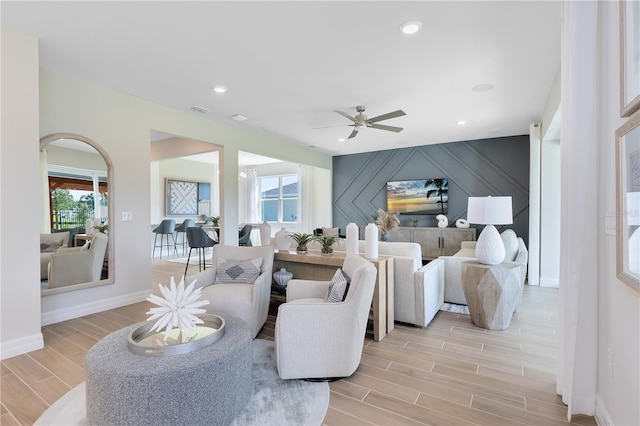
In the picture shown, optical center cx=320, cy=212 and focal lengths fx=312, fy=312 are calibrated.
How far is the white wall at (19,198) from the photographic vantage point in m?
2.62

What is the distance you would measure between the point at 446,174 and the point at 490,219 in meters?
4.09

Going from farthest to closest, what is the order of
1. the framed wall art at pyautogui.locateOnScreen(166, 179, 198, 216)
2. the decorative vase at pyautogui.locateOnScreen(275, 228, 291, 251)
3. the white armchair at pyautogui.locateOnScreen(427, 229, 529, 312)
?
1. the framed wall art at pyautogui.locateOnScreen(166, 179, 198, 216)
2. the white armchair at pyautogui.locateOnScreen(427, 229, 529, 312)
3. the decorative vase at pyautogui.locateOnScreen(275, 228, 291, 251)

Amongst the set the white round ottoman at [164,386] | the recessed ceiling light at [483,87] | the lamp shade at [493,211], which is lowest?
the white round ottoman at [164,386]

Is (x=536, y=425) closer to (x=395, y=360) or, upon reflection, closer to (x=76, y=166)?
(x=395, y=360)

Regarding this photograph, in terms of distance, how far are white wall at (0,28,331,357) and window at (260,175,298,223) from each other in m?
3.44

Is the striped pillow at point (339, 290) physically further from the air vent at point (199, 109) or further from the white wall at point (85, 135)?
the air vent at point (199, 109)

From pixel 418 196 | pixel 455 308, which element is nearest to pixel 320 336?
pixel 455 308

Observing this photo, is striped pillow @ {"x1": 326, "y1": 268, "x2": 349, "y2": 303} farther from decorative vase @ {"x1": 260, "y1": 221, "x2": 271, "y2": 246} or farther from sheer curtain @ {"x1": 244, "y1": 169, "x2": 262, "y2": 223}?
sheer curtain @ {"x1": 244, "y1": 169, "x2": 262, "y2": 223}

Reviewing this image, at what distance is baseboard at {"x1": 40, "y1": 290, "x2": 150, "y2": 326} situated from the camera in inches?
135

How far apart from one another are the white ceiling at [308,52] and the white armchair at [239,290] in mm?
1995

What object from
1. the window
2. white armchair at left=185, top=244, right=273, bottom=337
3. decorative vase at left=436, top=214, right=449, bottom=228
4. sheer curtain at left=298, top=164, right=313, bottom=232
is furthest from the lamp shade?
the window

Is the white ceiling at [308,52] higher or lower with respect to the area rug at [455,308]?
higher

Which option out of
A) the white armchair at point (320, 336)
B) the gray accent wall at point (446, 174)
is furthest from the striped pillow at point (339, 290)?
the gray accent wall at point (446, 174)

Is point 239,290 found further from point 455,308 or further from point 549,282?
point 549,282
